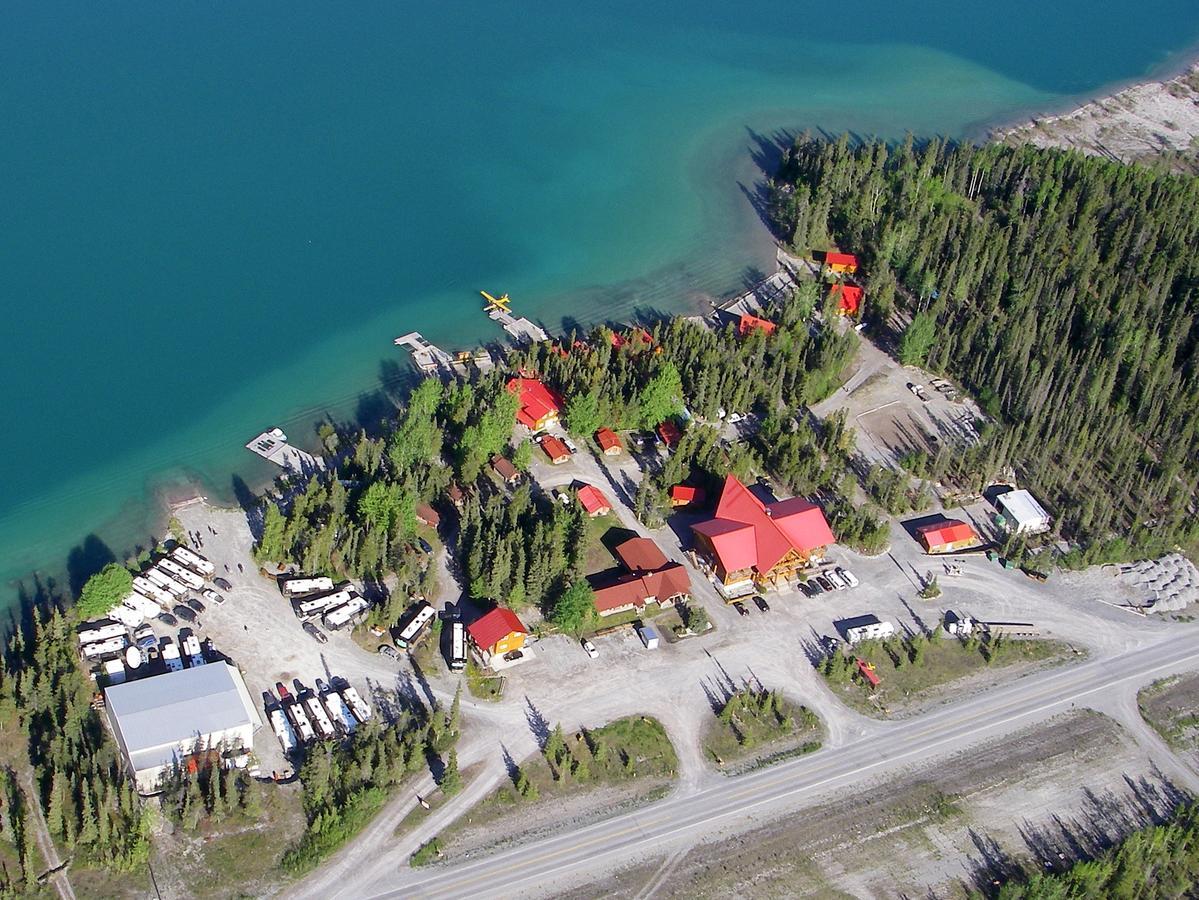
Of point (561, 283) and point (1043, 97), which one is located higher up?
point (1043, 97)

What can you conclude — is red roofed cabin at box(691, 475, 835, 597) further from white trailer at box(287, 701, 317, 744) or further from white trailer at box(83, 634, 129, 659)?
white trailer at box(83, 634, 129, 659)

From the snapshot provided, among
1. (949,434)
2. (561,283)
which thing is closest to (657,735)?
(949,434)

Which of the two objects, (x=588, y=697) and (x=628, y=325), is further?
(x=628, y=325)

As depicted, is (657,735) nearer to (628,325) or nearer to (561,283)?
(628,325)

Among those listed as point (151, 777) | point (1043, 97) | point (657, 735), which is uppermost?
point (1043, 97)

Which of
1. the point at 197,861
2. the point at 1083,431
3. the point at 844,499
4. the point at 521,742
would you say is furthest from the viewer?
the point at 1083,431

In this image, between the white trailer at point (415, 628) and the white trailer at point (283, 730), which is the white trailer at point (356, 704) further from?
the white trailer at point (415, 628)

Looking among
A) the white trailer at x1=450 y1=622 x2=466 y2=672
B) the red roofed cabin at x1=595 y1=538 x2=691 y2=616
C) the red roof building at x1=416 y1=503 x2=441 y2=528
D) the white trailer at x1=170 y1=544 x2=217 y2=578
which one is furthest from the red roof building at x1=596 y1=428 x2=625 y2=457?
the white trailer at x1=170 y1=544 x2=217 y2=578
